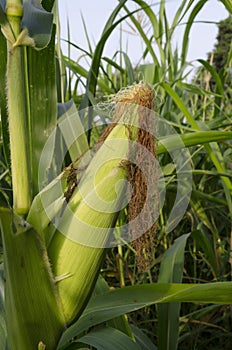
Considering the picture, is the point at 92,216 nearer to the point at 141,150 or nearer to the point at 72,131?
the point at 141,150

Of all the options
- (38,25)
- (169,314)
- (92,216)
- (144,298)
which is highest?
(38,25)

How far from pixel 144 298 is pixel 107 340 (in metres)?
0.09

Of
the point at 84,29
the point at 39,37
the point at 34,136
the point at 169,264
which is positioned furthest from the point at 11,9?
the point at 84,29

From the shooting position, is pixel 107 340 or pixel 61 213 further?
pixel 107 340

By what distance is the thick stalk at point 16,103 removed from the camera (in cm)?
42

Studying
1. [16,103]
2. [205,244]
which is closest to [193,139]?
[16,103]

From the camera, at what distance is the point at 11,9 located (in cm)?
42

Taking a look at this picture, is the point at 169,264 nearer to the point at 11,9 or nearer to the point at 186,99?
the point at 11,9

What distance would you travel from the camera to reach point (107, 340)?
1.92ft

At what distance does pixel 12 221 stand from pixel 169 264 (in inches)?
16.2

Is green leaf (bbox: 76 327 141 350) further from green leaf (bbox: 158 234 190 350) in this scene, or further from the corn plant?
green leaf (bbox: 158 234 190 350)

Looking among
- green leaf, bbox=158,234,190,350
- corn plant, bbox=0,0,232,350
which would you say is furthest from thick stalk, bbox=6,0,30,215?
A: green leaf, bbox=158,234,190,350

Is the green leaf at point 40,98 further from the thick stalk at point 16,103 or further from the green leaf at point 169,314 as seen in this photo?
the green leaf at point 169,314

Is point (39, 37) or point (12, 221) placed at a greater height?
point (39, 37)
